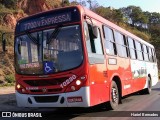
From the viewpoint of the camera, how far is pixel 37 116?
10539 mm

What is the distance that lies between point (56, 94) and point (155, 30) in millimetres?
98881

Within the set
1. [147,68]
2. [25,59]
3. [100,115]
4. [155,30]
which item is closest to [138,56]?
[147,68]

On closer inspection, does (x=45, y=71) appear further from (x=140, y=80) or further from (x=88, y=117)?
(x=140, y=80)

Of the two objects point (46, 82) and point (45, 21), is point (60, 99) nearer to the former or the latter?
point (46, 82)

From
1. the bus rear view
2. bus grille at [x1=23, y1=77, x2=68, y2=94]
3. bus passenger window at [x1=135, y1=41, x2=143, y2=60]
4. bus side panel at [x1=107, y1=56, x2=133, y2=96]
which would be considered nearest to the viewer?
the bus rear view

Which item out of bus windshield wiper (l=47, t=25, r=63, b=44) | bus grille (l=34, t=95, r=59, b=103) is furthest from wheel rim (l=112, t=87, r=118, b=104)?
bus windshield wiper (l=47, t=25, r=63, b=44)

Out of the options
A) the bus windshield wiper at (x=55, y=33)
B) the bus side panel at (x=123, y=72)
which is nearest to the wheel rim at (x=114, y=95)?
the bus side panel at (x=123, y=72)

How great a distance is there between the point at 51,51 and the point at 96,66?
4.58 ft

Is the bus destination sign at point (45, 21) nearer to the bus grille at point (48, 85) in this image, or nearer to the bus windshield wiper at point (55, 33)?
the bus windshield wiper at point (55, 33)

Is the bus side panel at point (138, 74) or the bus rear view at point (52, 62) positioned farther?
the bus side panel at point (138, 74)

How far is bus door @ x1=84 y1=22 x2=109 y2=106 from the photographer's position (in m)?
9.20

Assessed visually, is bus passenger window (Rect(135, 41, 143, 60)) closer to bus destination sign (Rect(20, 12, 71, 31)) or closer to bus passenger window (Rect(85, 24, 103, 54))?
bus passenger window (Rect(85, 24, 103, 54))

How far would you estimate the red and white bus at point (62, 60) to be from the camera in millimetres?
8896

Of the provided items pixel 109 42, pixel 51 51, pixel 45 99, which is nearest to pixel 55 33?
pixel 51 51
